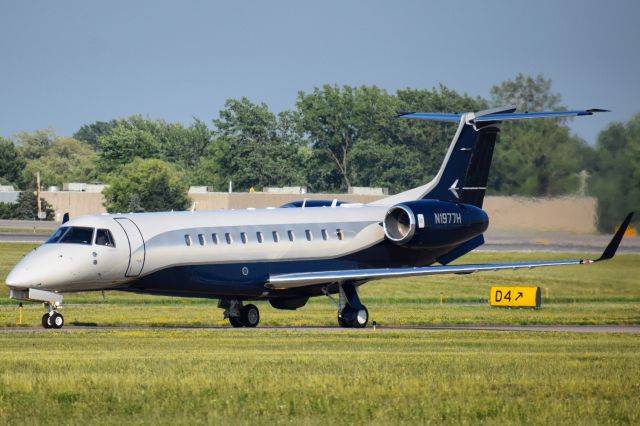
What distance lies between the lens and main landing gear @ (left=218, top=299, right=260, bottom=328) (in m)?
38.8

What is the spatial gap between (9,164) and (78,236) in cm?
13874

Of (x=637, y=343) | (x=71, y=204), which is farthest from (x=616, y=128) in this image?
(x=71, y=204)

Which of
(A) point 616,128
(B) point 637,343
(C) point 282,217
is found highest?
(A) point 616,128

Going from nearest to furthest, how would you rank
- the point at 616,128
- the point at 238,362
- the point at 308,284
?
1. the point at 238,362
2. the point at 308,284
3. the point at 616,128

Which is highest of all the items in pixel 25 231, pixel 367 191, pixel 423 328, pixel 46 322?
pixel 367 191

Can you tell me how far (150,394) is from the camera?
64.4 feet

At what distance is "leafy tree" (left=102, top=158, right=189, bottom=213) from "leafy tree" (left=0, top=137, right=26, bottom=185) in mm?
58317

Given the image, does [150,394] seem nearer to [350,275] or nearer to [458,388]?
[458,388]

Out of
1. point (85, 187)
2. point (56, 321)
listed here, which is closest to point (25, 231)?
point (85, 187)

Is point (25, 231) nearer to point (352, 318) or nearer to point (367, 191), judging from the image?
point (367, 191)

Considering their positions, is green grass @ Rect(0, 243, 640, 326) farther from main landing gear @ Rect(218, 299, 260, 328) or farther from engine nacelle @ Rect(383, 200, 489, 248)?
engine nacelle @ Rect(383, 200, 489, 248)

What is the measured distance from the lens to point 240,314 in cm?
3884

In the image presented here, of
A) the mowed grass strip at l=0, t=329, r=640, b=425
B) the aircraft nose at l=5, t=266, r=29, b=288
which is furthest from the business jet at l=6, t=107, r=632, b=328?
the mowed grass strip at l=0, t=329, r=640, b=425

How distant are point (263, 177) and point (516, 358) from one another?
123471mm
